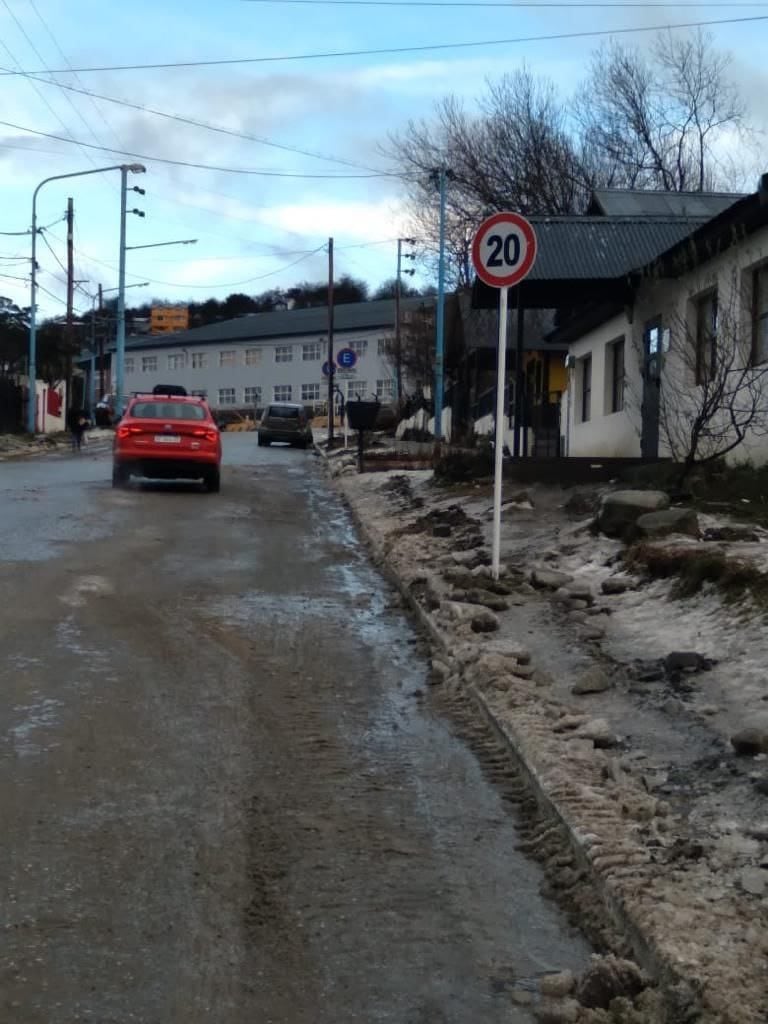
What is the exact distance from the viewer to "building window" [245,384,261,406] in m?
98.5

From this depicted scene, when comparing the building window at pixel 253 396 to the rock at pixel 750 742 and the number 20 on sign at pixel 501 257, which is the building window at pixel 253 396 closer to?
the number 20 on sign at pixel 501 257

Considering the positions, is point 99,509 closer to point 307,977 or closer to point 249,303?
point 307,977

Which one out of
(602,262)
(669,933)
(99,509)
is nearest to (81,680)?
(669,933)

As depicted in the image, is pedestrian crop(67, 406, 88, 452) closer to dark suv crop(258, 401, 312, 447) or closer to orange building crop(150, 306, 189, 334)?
dark suv crop(258, 401, 312, 447)

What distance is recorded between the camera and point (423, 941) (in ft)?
12.8

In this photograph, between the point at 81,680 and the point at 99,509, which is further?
the point at 99,509

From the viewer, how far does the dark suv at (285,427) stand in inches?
1689

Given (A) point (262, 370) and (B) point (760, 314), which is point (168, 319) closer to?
(B) point (760, 314)

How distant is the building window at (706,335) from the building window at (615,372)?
5.03 metres

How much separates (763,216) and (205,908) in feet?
39.1

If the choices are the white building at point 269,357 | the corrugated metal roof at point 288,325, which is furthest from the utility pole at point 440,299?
the white building at point 269,357

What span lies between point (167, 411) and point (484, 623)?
44.4 feet

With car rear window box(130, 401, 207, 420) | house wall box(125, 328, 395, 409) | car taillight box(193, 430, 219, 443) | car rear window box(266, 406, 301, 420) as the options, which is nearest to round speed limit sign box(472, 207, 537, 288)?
car taillight box(193, 430, 219, 443)

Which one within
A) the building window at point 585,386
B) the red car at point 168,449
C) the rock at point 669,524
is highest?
the building window at point 585,386
